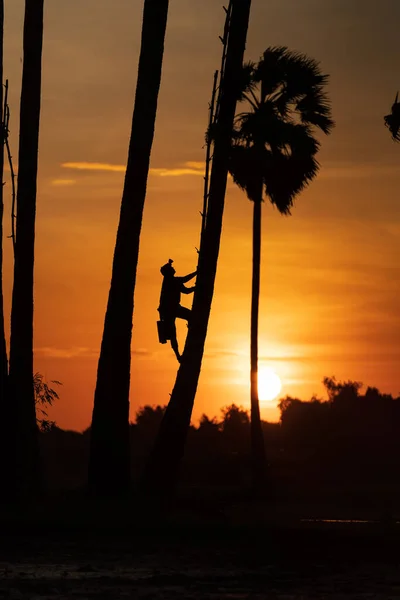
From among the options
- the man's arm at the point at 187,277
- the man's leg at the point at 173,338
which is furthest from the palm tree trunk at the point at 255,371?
the man's arm at the point at 187,277

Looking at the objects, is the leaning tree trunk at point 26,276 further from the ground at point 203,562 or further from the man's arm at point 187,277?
the ground at point 203,562

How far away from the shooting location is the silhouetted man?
64.8 feet

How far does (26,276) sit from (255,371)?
15613mm

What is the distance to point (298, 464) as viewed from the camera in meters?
40.8

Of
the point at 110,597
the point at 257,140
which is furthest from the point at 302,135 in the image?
the point at 110,597

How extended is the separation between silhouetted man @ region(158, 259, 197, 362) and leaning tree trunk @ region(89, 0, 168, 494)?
565mm

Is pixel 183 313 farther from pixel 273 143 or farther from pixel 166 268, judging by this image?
pixel 273 143

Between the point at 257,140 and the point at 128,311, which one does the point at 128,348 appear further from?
the point at 257,140

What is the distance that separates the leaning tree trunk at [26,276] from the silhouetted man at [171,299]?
112 inches

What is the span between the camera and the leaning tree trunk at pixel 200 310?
20.0 meters

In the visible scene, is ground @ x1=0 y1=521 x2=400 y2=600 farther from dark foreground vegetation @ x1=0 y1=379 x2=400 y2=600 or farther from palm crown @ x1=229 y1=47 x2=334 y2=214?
palm crown @ x1=229 y1=47 x2=334 y2=214

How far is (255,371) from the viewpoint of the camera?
118ft

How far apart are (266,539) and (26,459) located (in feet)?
22.0

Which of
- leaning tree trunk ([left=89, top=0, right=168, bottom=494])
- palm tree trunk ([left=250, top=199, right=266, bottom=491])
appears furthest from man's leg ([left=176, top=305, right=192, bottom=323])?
palm tree trunk ([left=250, top=199, right=266, bottom=491])
